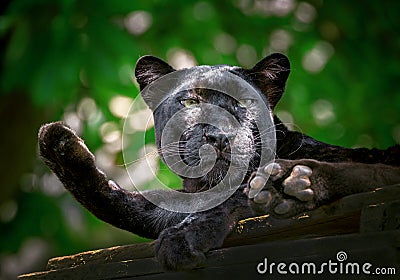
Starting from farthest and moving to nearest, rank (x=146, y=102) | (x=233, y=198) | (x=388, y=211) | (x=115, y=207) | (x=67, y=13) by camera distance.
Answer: (x=67, y=13) < (x=146, y=102) < (x=115, y=207) < (x=233, y=198) < (x=388, y=211)

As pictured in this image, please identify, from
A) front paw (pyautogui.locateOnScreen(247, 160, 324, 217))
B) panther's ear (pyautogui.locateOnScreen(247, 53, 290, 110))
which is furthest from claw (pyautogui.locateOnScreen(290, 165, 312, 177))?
panther's ear (pyautogui.locateOnScreen(247, 53, 290, 110))

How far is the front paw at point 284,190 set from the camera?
2082mm

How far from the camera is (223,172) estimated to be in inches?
96.5

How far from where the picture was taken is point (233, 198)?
243 cm

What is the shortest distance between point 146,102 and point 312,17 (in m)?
2.75

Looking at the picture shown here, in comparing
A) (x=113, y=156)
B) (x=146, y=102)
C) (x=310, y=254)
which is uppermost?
(x=113, y=156)

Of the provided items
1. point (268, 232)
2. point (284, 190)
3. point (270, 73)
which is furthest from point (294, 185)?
point (270, 73)

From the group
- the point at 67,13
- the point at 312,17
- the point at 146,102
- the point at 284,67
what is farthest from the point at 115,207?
the point at 312,17

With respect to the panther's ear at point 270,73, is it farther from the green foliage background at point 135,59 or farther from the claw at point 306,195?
the green foliage background at point 135,59

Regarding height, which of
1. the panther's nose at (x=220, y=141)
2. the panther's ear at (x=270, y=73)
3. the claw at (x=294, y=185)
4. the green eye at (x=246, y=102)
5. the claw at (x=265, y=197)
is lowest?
the claw at (x=265, y=197)

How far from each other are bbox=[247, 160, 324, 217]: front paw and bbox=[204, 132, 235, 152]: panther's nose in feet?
0.93

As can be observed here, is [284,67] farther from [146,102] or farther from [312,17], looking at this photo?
[312,17]

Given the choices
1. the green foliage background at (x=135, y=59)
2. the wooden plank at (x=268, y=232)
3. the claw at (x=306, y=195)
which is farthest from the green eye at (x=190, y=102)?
the green foliage background at (x=135, y=59)

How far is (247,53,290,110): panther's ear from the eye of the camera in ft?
9.07
